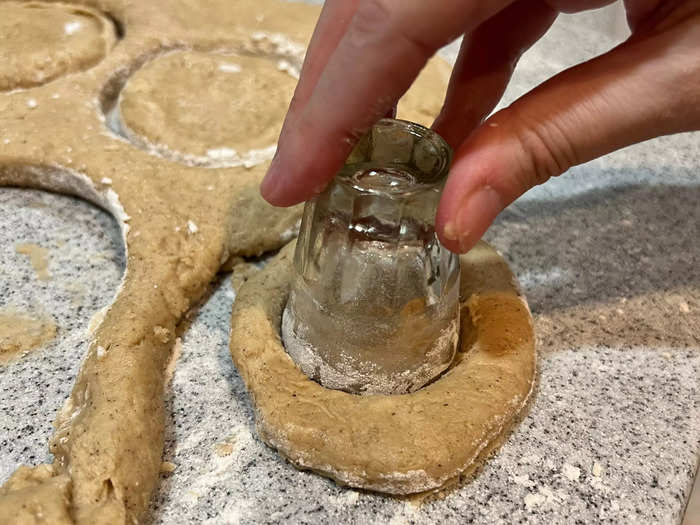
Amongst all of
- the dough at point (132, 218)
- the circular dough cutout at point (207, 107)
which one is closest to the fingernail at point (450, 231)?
the dough at point (132, 218)

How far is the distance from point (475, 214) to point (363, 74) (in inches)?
8.8

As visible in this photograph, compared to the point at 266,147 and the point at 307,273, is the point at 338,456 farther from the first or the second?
the point at 266,147

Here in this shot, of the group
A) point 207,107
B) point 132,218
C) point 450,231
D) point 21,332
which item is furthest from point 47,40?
point 450,231

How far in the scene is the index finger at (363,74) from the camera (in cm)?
60

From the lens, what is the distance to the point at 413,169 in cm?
90

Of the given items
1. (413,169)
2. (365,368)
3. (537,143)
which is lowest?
(365,368)

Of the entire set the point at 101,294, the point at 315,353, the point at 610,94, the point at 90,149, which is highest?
the point at 610,94

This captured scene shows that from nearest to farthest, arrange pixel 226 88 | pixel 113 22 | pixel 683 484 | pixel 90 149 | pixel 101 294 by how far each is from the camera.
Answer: pixel 683 484
pixel 101 294
pixel 90 149
pixel 226 88
pixel 113 22

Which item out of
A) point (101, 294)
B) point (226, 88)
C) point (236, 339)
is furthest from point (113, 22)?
point (236, 339)

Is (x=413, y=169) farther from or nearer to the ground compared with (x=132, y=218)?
farther from the ground

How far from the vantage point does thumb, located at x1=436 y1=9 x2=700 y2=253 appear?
73 cm

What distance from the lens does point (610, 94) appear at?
74cm

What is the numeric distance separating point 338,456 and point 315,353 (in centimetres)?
16

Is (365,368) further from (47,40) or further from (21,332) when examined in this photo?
(47,40)
